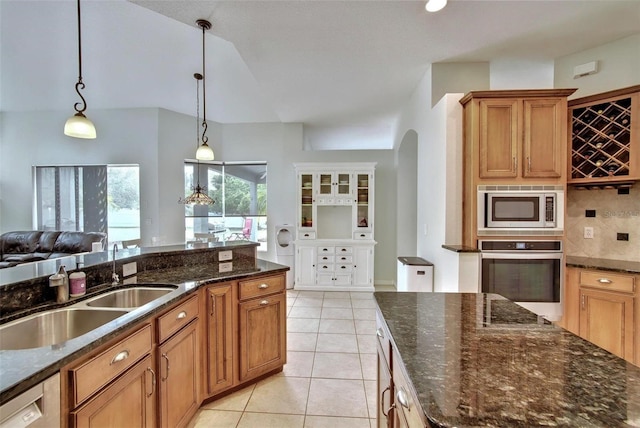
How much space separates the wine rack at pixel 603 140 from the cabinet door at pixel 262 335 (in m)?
2.93

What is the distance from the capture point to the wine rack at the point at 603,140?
242 centimetres

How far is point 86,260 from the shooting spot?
1908 millimetres

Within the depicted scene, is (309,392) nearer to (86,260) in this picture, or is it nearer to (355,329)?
(355,329)

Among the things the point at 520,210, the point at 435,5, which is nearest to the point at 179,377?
the point at 520,210

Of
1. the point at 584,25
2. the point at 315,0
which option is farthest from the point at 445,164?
the point at 315,0

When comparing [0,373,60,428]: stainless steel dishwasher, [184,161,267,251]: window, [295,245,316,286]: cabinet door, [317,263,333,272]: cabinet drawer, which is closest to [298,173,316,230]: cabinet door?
[295,245,316,286]: cabinet door

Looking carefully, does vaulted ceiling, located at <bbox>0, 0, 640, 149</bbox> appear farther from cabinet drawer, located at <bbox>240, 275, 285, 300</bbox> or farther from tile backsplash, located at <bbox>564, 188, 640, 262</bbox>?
cabinet drawer, located at <bbox>240, 275, 285, 300</bbox>

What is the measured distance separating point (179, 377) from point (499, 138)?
310 centimetres

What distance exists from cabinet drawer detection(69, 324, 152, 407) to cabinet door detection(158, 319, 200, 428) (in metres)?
0.17

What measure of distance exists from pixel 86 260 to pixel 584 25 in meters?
4.39

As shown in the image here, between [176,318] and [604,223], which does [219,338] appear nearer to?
[176,318]

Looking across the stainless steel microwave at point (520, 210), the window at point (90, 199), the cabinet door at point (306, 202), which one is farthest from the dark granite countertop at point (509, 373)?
the window at point (90, 199)

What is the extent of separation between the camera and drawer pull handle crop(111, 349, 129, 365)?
Answer: 1187mm

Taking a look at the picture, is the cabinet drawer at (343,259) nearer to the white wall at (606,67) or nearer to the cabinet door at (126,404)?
the white wall at (606,67)
